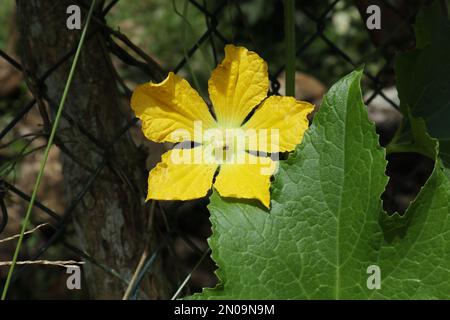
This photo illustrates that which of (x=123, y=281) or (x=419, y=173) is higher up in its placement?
(x=419, y=173)

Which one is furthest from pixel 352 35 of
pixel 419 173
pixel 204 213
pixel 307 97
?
pixel 204 213

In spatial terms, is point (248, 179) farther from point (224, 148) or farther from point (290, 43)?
point (290, 43)

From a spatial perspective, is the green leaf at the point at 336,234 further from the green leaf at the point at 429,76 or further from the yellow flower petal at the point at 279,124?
the green leaf at the point at 429,76

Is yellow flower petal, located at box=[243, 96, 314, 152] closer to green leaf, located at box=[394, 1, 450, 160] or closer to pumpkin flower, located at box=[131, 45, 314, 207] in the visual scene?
pumpkin flower, located at box=[131, 45, 314, 207]

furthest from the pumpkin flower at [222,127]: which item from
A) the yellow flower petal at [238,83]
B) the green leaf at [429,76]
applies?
the green leaf at [429,76]

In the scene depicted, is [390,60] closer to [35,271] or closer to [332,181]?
[332,181]

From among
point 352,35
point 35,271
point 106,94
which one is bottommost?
point 35,271

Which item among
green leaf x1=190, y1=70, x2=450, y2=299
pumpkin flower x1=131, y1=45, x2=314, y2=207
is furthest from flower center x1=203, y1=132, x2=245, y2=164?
green leaf x1=190, y1=70, x2=450, y2=299
